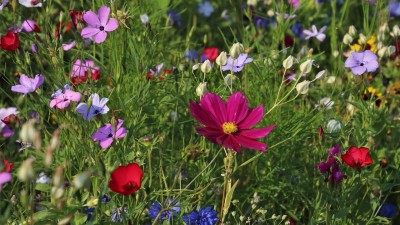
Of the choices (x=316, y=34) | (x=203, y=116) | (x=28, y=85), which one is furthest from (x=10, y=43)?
(x=316, y=34)

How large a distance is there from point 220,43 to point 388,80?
81cm

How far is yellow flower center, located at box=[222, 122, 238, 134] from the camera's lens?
149cm

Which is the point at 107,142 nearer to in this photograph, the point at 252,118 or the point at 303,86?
the point at 252,118

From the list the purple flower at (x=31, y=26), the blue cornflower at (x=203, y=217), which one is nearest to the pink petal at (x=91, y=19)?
the purple flower at (x=31, y=26)

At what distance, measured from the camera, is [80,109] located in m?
1.55

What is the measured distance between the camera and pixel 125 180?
1.30m

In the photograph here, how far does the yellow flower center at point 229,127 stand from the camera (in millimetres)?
1492

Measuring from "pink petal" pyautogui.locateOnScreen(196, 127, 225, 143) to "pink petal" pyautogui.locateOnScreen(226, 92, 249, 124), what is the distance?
0.06 m

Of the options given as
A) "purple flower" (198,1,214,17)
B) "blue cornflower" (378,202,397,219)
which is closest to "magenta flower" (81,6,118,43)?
"blue cornflower" (378,202,397,219)

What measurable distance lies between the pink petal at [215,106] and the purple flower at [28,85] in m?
0.39

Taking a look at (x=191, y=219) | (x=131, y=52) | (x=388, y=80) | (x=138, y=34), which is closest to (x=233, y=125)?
(x=191, y=219)

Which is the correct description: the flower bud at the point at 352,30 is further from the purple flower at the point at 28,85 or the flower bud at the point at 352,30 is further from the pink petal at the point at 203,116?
the purple flower at the point at 28,85

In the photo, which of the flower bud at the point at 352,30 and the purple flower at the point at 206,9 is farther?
the purple flower at the point at 206,9

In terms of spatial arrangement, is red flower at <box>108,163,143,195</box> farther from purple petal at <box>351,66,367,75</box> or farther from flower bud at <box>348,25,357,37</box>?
flower bud at <box>348,25,357,37</box>
